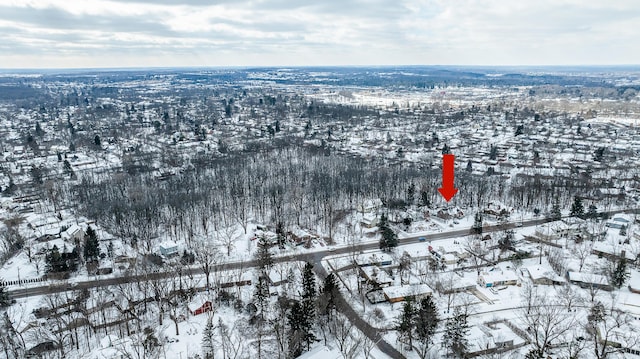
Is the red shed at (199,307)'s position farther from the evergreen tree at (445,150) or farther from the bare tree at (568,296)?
the evergreen tree at (445,150)

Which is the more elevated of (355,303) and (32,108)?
(32,108)

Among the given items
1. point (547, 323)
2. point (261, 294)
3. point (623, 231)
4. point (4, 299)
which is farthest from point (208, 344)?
point (623, 231)

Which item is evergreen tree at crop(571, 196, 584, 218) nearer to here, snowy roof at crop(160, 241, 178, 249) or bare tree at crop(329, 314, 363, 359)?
bare tree at crop(329, 314, 363, 359)

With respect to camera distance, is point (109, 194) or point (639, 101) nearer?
point (109, 194)

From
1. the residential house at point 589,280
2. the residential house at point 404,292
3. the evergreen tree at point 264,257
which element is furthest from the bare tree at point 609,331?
the evergreen tree at point 264,257

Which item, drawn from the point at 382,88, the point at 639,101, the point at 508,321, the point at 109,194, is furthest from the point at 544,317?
the point at 382,88

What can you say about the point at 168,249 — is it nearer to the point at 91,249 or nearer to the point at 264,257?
the point at 91,249

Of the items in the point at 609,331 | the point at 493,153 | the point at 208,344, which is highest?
the point at 493,153

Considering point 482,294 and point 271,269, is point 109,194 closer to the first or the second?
point 271,269
